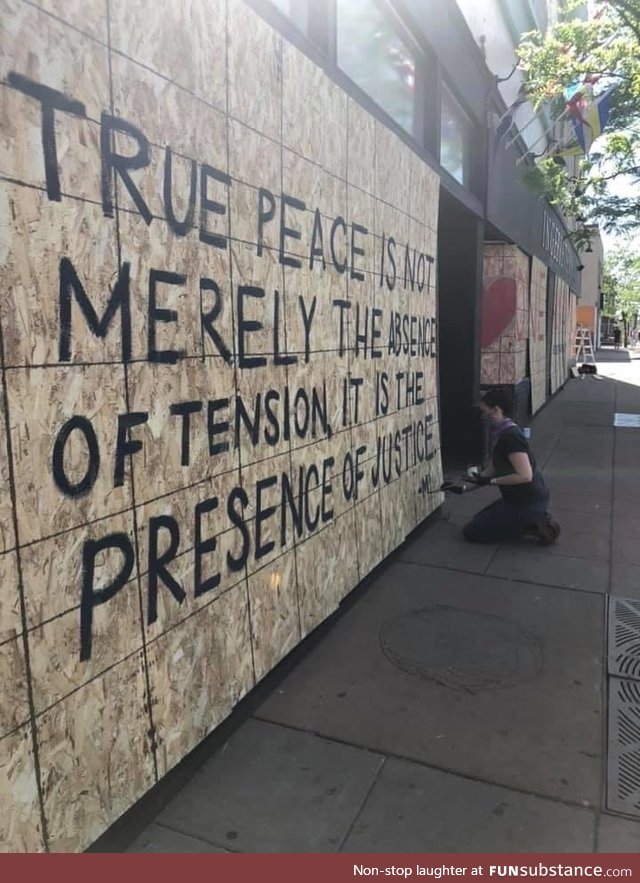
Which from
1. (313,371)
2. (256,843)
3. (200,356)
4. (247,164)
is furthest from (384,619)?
(247,164)

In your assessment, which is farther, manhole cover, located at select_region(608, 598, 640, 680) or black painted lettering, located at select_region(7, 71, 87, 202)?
manhole cover, located at select_region(608, 598, 640, 680)

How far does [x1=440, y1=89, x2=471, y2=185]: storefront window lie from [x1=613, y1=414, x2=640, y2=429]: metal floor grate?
24.6 ft

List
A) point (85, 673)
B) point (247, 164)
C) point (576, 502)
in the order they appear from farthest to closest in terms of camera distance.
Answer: point (576, 502), point (247, 164), point (85, 673)

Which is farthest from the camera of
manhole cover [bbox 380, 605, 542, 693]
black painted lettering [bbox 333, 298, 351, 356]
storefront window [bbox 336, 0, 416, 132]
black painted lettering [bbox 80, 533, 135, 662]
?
storefront window [bbox 336, 0, 416, 132]

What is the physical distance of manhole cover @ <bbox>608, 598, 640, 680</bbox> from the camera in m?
3.99

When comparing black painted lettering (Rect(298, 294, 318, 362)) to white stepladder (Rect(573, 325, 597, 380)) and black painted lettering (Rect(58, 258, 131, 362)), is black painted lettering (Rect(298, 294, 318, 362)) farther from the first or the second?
white stepladder (Rect(573, 325, 597, 380))

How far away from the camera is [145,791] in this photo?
2.71m

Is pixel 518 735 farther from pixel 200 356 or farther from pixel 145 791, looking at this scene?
pixel 200 356

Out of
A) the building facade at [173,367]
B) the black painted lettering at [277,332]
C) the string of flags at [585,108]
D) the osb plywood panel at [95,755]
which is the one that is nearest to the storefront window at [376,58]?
the building facade at [173,367]

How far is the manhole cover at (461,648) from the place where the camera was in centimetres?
391

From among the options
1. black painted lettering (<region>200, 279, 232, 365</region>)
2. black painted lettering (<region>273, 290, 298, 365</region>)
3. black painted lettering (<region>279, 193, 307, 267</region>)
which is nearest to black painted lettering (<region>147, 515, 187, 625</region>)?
black painted lettering (<region>200, 279, 232, 365</region>)

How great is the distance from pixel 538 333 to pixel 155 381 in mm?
13065

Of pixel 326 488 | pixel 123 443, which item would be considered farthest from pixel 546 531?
pixel 123 443

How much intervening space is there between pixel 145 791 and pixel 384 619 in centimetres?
228
